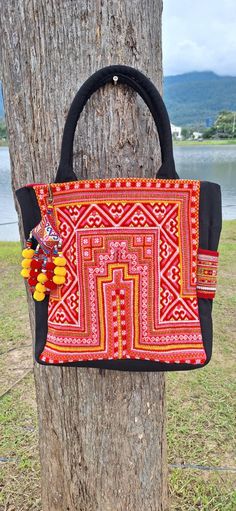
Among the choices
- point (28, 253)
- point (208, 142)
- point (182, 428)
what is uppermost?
point (208, 142)

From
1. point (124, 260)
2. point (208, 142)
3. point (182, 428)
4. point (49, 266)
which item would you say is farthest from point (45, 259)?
point (208, 142)

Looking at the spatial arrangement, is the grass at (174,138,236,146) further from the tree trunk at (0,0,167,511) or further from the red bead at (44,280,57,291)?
the red bead at (44,280,57,291)

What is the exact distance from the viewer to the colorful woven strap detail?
3.50 ft

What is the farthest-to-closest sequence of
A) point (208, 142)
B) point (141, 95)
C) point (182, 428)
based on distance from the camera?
point (208, 142)
point (182, 428)
point (141, 95)

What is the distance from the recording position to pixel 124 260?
1029mm

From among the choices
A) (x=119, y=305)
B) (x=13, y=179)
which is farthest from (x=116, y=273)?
(x=13, y=179)

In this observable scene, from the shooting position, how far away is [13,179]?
4.04 ft

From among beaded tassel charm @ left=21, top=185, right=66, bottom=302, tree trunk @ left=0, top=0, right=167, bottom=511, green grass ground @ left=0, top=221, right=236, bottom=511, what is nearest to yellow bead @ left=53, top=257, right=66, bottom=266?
beaded tassel charm @ left=21, top=185, right=66, bottom=302

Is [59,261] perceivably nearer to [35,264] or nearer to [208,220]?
[35,264]

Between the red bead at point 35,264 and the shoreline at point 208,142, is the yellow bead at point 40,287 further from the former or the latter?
the shoreline at point 208,142

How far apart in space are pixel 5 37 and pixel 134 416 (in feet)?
3.75

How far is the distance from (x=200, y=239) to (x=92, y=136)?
38 centimetres

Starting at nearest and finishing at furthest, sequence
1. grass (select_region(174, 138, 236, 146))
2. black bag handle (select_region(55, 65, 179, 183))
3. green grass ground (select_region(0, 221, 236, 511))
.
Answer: black bag handle (select_region(55, 65, 179, 183)) → green grass ground (select_region(0, 221, 236, 511)) → grass (select_region(174, 138, 236, 146))

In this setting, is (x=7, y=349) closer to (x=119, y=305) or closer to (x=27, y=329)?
(x=27, y=329)
